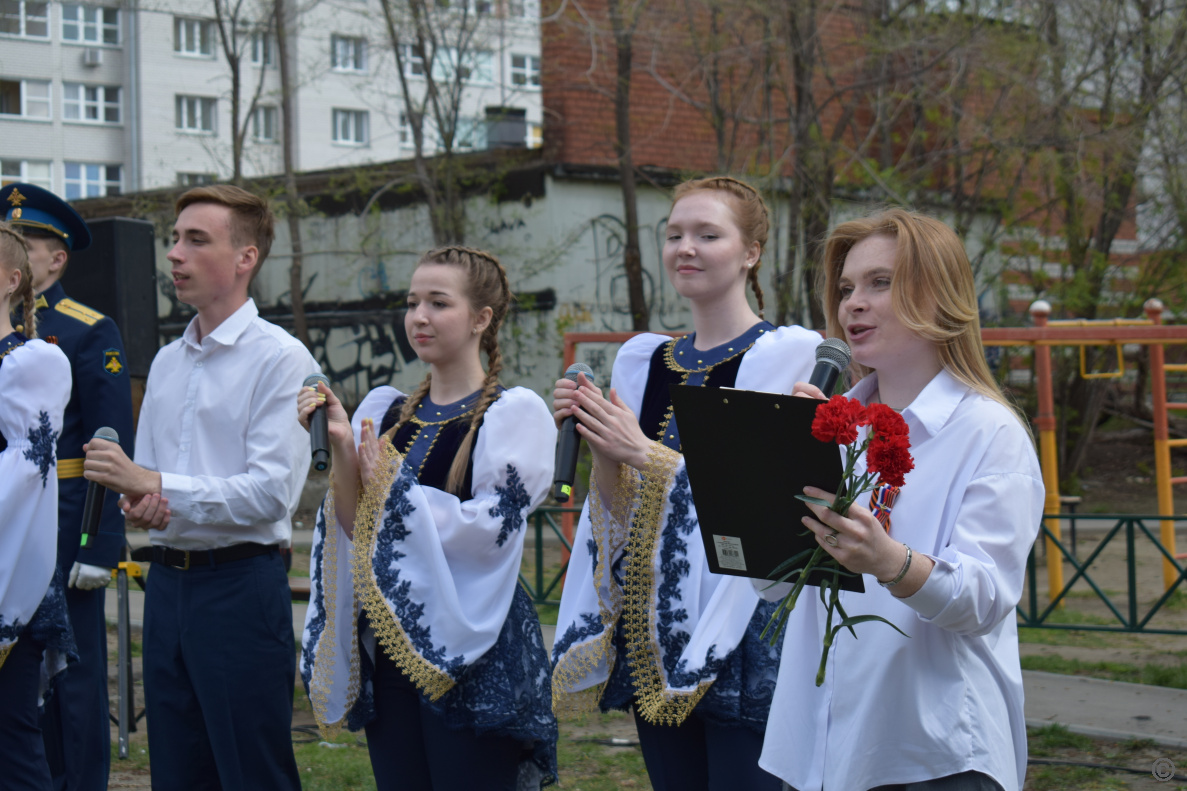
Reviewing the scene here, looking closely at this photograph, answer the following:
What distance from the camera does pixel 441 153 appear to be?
14617 mm

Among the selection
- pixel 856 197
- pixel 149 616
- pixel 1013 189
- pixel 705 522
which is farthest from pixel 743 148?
pixel 705 522

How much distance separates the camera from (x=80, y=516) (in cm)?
407

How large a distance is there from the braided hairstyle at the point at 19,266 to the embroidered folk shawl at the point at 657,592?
191cm

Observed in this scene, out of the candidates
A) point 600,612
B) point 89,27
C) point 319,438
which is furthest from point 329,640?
point 89,27

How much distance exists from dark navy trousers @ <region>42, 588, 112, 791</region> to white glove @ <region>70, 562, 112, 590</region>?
2.7 inches

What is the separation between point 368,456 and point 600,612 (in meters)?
0.72

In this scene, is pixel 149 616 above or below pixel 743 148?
below

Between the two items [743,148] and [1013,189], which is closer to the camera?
[1013,189]

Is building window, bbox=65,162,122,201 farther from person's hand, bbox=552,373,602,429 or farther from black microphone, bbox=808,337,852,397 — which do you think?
black microphone, bbox=808,337,852,397

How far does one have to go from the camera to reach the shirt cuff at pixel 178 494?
130 inches

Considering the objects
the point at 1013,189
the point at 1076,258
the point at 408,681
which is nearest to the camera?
the point at 408,681

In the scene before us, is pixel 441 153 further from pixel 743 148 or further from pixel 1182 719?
pixel 1182 719

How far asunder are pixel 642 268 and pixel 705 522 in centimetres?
1269

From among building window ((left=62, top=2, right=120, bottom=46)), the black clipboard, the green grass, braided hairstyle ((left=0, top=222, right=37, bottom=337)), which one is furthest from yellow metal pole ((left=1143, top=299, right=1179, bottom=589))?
building window ((left=62, top=2, right=120, bottom=46))
